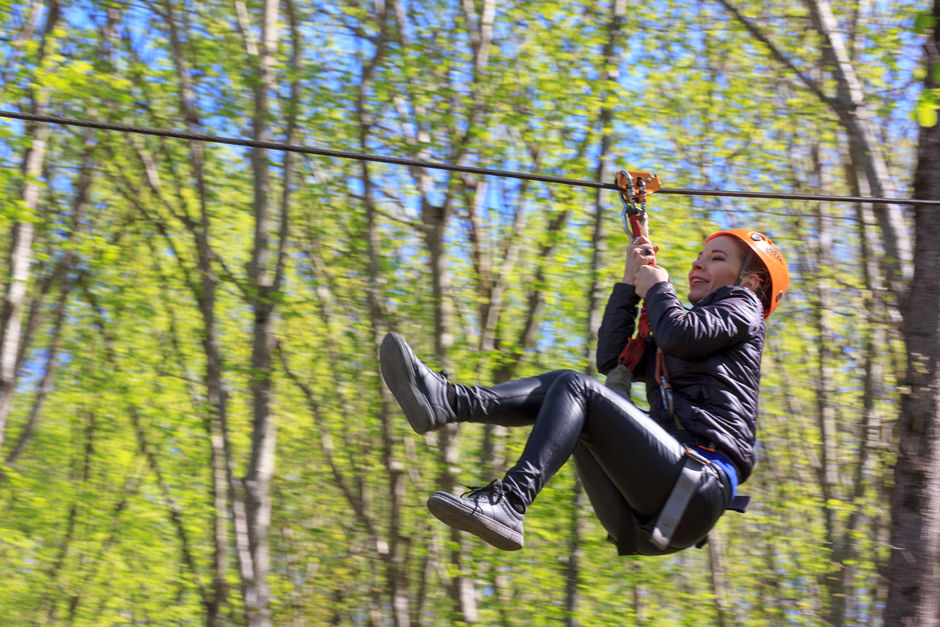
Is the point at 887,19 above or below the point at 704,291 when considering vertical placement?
above

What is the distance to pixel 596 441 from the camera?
109 inches

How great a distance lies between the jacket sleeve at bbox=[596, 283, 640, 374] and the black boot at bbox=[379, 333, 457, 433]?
632 millimetres

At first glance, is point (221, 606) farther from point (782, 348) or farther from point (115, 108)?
point (782, 348)

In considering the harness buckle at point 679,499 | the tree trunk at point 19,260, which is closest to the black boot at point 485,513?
the harness buckle at point 679,499

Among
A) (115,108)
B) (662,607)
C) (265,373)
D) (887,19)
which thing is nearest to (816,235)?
(887,19)

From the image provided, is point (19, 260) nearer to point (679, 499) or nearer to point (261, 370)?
point (261, 370)

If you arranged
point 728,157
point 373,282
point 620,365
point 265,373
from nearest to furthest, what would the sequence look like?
1. point 620,365
2. point 265,373
3. point 373,282
4. point 728,157

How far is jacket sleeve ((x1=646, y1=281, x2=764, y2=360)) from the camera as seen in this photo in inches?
108

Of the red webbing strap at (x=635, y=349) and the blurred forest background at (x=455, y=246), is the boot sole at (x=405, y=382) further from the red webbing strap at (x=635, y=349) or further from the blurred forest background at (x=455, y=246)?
the blurred forest background at (x=455, y=246)

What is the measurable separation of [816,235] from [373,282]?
3679mm

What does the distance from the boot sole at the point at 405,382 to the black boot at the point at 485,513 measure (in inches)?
9.1

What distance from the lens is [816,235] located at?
7871mm

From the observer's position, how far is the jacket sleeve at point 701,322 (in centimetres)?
274

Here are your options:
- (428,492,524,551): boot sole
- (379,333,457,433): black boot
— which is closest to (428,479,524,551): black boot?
(428,492,524,551): boot sole
